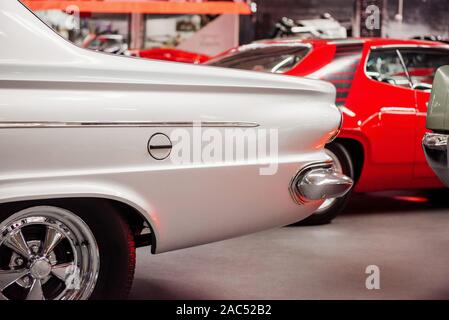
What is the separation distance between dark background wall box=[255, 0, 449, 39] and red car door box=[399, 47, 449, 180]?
26.6ft

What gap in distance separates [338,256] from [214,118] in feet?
6.86

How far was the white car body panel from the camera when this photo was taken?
2904mm

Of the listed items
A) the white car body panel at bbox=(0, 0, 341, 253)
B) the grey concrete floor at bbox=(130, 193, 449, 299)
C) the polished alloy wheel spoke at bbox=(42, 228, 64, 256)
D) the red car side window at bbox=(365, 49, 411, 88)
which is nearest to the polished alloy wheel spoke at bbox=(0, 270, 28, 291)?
the polished alloy wheel spoke at bbox=(42, 228, 64, 256)

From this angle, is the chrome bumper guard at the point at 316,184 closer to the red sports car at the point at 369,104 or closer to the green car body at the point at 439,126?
the green car body at the point at 439,126

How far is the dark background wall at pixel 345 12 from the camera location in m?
14.7

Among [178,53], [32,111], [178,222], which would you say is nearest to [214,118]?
[178,222]

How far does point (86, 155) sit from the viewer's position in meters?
2.99

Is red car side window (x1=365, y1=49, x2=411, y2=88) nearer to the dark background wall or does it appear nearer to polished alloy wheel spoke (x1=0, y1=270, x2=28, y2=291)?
polished alloy wheel spoke (x1=0, y1=270, x2=28, y2=291)

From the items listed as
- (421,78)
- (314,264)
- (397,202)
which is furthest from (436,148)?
(397,202)

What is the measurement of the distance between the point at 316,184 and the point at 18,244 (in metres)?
1.38

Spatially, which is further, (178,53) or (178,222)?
(178,53)

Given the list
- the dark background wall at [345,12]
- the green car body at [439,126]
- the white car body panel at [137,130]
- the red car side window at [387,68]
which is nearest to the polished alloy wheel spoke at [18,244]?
the white car body panel at [137,130]

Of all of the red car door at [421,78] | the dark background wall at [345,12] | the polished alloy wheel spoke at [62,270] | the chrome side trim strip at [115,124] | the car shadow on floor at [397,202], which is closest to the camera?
the chrome side trim strip at [115,124]
